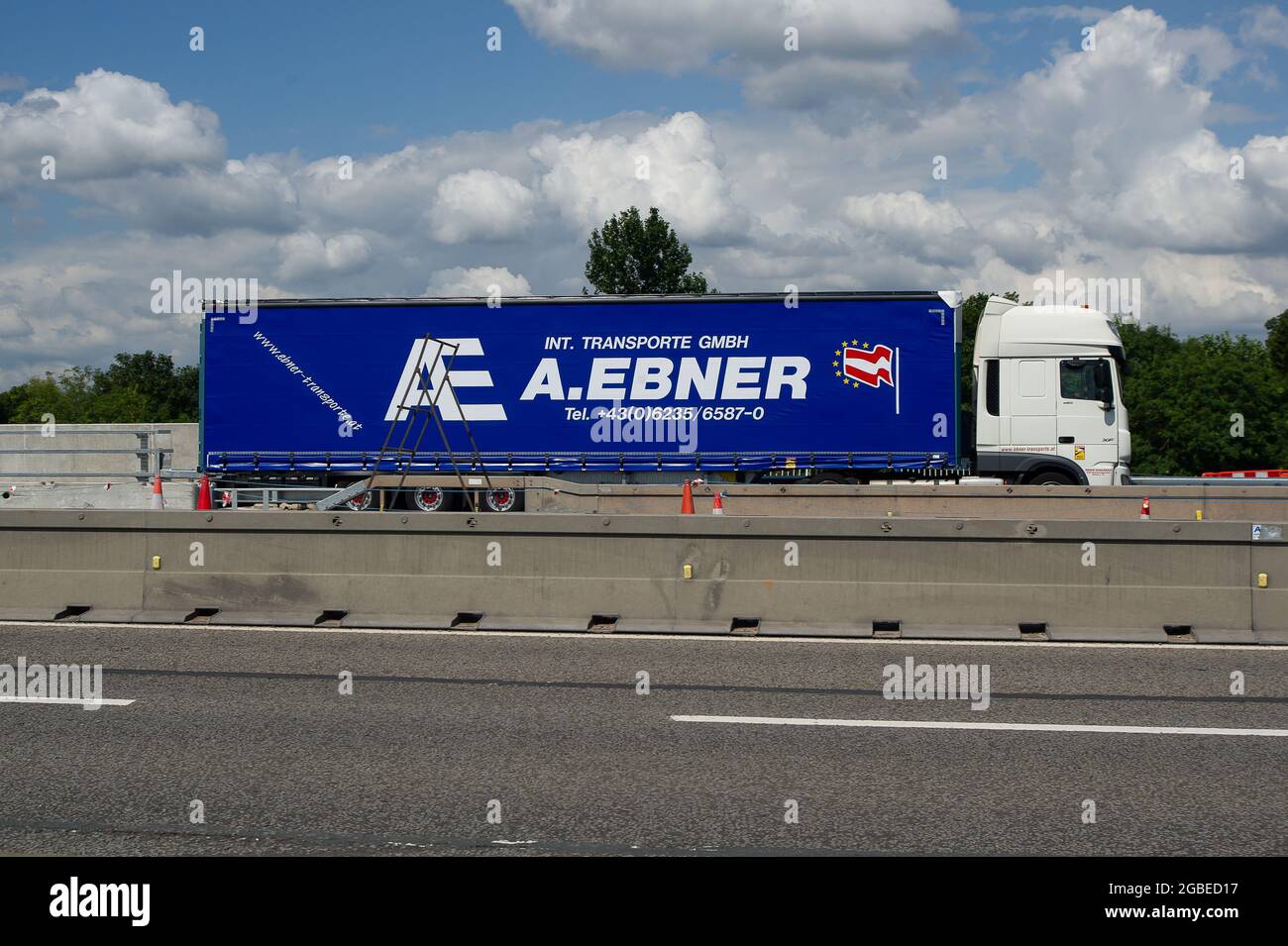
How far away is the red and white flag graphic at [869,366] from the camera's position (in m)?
22.5

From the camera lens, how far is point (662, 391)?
23219mm

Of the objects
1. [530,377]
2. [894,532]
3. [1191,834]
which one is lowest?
[1191,834]

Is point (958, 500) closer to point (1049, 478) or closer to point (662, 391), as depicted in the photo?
point (1049, 478)

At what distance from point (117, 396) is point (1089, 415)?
88564 mm

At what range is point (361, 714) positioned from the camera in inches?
310

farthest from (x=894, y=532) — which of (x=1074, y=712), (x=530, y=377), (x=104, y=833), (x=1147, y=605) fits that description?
(x=530, y=377)

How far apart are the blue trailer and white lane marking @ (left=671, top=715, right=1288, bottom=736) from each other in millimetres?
15074

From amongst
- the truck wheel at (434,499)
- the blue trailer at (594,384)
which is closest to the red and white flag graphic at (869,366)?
the blue trailer at (594,384)

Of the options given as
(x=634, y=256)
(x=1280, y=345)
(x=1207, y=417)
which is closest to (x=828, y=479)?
(x=1207, y=417)

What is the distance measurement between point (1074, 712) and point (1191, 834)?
2493 millimetres

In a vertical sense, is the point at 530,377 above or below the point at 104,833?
above

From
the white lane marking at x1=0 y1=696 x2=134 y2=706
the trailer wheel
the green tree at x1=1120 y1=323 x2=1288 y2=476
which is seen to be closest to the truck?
the trailer wheel

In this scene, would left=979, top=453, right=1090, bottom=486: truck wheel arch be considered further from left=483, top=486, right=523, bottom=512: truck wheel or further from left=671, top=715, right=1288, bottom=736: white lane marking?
left=671, top=715, right=1288, bottom=736: white lane marking
